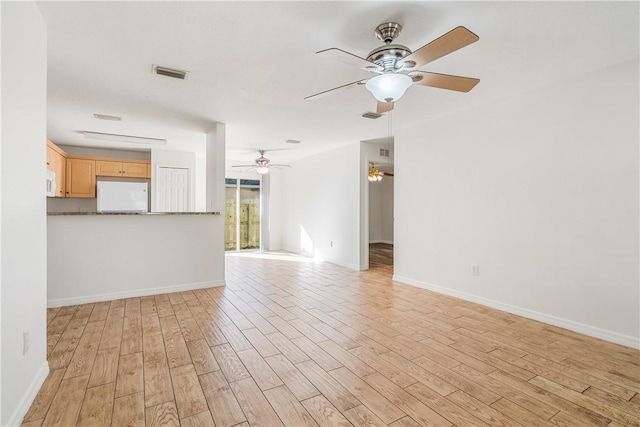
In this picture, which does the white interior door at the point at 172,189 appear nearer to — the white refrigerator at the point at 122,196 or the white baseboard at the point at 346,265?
the white refrigerator at the point at 122,196

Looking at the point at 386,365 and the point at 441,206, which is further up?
the point at 441,206

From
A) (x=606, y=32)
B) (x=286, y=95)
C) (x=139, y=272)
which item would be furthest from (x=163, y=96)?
(x=606, y=32)

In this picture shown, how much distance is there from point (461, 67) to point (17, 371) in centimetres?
371

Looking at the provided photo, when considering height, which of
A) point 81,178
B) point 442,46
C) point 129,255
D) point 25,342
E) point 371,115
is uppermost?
point 371,115

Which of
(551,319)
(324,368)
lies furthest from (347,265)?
(324,368)

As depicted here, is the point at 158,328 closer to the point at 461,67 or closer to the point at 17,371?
the point at 17,371

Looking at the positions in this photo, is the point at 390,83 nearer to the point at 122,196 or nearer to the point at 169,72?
the point at 169,72

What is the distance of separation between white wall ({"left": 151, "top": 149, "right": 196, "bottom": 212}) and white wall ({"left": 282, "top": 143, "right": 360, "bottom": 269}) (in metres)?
2.24

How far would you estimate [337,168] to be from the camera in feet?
20.9

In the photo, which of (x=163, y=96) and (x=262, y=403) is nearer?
(x=262, y=403)

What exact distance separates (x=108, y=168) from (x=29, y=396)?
17.7 feet

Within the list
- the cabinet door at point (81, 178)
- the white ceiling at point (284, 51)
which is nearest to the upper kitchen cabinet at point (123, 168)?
the cabinet door at point (81, 178)

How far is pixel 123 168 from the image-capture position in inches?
245

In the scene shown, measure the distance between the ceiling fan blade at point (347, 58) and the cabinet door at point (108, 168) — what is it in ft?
19.4
